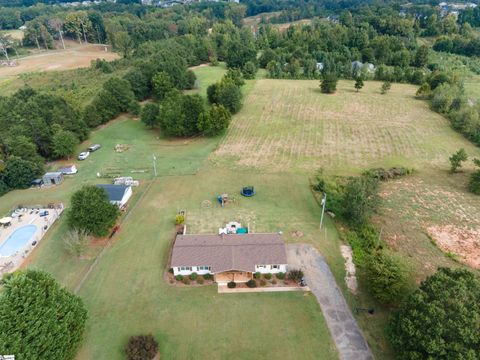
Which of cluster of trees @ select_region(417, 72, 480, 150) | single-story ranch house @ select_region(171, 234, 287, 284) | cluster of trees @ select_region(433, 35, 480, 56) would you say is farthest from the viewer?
cluster of trees @ select_region(433, 35, 480, 56)

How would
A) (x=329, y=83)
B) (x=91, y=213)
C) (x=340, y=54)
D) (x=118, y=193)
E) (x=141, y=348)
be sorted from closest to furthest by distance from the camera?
(x=141, y=348), (x=91, y=213), (x=118, y=193), (x=329, y=83), (x=340, y=54)

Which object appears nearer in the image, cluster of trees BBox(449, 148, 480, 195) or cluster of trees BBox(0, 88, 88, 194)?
cluster of trees BBox(449, 148, 480, 195)

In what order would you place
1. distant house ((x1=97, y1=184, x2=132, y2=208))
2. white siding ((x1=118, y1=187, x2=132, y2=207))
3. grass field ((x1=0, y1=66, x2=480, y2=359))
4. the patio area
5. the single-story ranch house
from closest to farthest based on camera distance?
grass field ((x1=0, y1=66, x2=480, y2=359)) < the single-story ranch house < the patio area < distant house ((x1=97, y1=184, x2=132, y2=208)) < white siding ((x1=118, y1=187, x2=132, y2=207))

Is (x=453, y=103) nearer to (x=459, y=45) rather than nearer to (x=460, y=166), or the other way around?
(x=460, y=166)

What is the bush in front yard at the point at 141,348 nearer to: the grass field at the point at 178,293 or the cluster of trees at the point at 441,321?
the grass field at the point at 178,293

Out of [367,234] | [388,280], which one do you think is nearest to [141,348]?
[388,280]

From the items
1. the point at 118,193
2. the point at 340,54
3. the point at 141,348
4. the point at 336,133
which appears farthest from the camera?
the point at 340,54

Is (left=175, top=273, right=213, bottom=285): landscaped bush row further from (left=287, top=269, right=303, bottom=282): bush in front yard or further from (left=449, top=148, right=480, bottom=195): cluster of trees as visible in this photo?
(left=449, top=148, right=480, bottom=195): cluster of trees

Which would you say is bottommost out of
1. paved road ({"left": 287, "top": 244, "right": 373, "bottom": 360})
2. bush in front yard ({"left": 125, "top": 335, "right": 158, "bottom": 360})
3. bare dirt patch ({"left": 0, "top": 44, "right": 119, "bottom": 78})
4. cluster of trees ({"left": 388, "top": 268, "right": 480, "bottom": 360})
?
bare dirt patch ({"left": 0, "top": 44, "right": 119, "bottom": 78})

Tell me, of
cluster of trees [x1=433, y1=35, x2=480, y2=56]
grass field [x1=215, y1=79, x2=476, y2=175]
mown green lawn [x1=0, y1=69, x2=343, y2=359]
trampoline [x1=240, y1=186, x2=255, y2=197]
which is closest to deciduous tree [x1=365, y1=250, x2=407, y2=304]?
mown green lawn [x1=0, y1=69, x2=343, y2=359]
